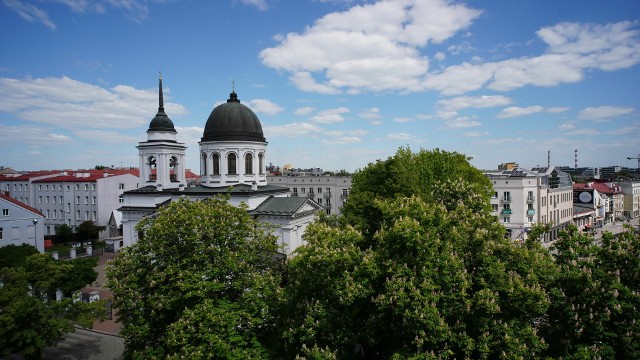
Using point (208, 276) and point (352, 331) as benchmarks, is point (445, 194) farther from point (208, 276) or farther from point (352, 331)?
point (208, 276)

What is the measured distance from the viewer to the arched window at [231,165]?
39812 mm

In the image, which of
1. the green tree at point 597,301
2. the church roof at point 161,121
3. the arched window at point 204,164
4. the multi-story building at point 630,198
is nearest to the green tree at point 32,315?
the green tree at point 597,301

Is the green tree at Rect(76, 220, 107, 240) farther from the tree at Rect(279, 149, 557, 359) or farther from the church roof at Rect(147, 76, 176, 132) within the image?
the tree at Rect(279, 149, 557, 359)

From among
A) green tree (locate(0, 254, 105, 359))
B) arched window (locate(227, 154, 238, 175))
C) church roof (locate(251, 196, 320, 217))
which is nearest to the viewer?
green tree (locate(0, 254, 105, 359))

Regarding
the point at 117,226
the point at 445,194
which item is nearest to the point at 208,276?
the point at 445,194

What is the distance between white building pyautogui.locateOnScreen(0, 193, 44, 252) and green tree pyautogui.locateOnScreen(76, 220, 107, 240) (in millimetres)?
14629

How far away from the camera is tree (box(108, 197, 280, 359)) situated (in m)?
13.6

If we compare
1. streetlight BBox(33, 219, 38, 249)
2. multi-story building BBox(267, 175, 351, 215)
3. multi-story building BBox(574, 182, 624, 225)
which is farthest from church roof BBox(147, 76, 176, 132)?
multi-story building BBox(574, 182, 624, 225)

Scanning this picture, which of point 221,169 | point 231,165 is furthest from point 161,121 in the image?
point 231,165

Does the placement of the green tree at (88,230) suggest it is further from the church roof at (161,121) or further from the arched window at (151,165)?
the church roof at (161,121)

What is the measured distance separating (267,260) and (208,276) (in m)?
3.09

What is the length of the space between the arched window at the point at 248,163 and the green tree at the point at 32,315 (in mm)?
21410

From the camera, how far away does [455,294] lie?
1205 cm

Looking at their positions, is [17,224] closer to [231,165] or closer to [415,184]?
[231,165]
